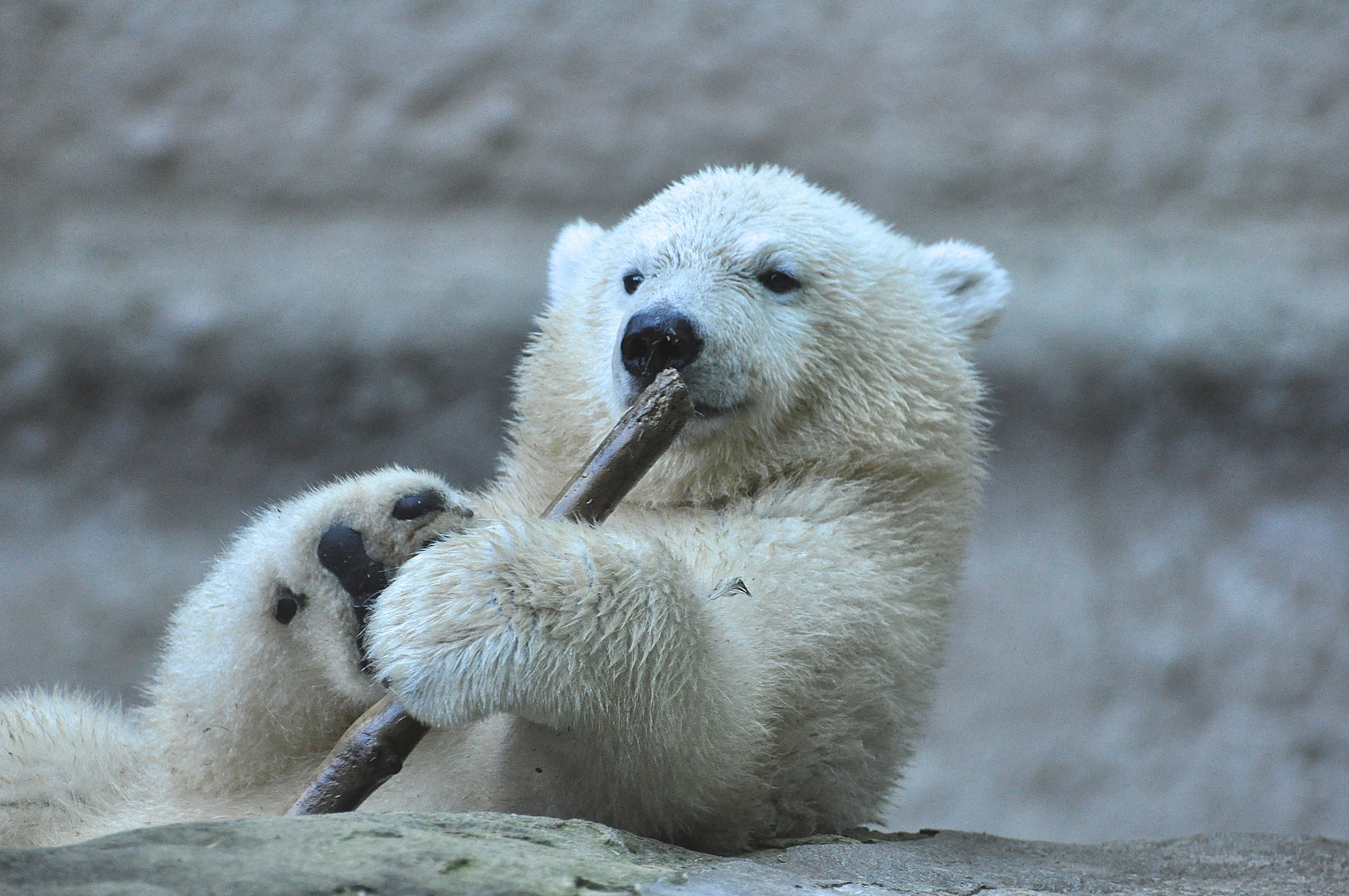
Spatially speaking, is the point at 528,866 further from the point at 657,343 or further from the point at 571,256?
the point at 571,256

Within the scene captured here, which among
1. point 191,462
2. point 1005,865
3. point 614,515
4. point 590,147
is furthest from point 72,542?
point 1005,865

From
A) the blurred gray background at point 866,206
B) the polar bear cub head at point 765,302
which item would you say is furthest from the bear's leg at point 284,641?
the blurred gray background at point 866,206

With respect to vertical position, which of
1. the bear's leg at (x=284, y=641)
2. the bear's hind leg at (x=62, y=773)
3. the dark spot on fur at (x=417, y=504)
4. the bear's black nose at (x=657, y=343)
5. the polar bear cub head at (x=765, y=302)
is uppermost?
the polar bear cub head at (x=765, y=302)

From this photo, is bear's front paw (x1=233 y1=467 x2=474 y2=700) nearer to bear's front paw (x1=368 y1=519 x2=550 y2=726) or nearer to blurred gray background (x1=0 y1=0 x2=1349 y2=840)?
bear's front paw (x1=368 y1=519 x2=550 y2=726)

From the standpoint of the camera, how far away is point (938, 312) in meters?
2.68

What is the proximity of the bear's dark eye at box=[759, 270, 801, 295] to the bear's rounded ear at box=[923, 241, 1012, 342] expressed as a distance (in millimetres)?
421

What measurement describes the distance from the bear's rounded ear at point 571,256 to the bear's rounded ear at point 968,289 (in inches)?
32.2

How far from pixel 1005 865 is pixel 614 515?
0.95 m

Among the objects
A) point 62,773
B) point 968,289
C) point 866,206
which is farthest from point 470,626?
point 866,206

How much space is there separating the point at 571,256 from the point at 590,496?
3.97 ft

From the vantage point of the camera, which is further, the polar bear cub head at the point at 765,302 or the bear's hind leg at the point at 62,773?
the polar bear cub head at the point at 765,302

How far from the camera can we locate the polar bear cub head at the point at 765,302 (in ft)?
7.38

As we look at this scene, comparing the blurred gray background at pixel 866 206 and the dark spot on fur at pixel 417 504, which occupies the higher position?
the blurred gray background at pixel 866 206

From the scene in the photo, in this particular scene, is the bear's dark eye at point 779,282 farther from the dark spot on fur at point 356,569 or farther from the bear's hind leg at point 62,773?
the bear's hind leg at point 62,773
